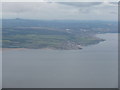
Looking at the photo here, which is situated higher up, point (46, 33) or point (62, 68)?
point (46, 33)

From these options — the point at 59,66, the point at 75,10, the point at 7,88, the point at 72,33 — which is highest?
the point at 75,10

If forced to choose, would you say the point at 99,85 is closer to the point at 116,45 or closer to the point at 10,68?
the point at 116,45

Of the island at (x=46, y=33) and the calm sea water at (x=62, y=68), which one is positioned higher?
the island at (x=46, y=33)

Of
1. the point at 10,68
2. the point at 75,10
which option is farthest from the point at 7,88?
the point at 75,10

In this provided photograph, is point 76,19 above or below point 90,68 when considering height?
above

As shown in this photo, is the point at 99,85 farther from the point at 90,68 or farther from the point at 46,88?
the point at 46,88

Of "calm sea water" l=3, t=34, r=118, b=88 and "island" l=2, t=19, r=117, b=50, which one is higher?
"island" l=2, t=19, r=117, b=50
